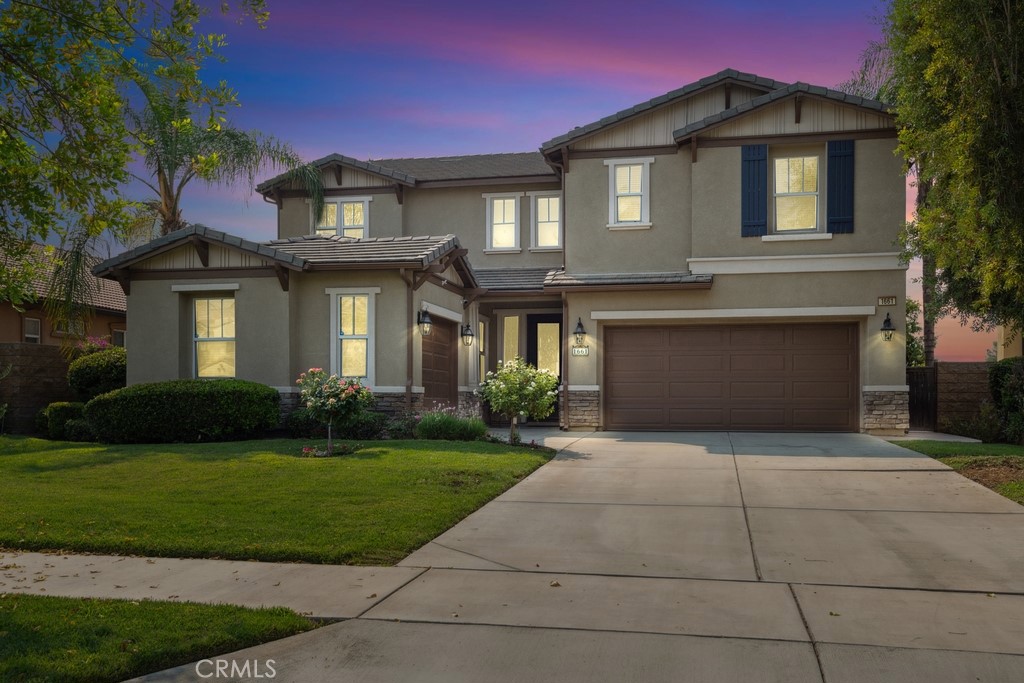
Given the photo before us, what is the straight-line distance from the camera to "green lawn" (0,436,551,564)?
24.9ft

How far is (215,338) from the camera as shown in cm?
1739

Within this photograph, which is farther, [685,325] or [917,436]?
[685,325]

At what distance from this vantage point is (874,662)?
4852 millimetres

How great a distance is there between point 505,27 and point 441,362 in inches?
294

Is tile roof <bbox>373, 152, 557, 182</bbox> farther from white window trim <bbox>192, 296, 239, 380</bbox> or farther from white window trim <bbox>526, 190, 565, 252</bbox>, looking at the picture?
white window trim <bbox>192, 296, 239, 380</bbox>

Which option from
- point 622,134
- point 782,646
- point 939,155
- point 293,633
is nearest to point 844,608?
point 782,646

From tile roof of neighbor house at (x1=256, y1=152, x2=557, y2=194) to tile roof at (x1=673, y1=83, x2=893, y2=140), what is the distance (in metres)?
4.68

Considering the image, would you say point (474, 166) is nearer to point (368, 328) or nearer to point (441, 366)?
point (441, 366)

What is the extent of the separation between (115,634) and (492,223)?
18.2 metres

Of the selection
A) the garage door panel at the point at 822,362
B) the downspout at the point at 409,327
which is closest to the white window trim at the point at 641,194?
the garage door panel at the point at 822,362

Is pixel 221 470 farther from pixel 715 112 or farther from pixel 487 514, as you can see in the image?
pixel 715 112

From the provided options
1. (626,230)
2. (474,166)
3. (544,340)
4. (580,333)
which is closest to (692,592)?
(580,333)

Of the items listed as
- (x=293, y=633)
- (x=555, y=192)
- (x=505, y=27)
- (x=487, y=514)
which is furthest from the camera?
(x=555, y=192)

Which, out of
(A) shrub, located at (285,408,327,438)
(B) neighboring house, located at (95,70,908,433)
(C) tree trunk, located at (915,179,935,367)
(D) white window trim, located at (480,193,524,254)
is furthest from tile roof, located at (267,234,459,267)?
(C) tree trunk, located at (915,179,935,367)
